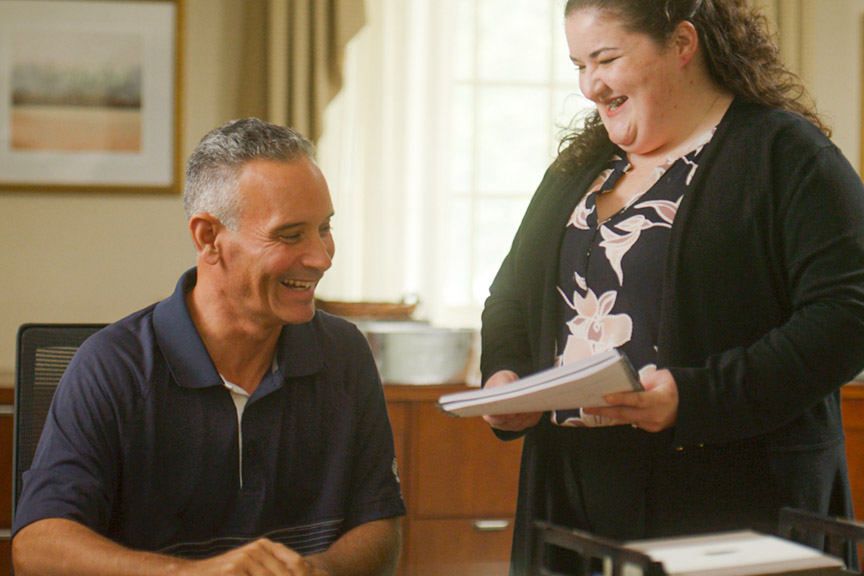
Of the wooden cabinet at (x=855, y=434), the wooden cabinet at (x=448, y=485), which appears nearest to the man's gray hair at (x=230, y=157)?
the wooden cabinet at (x=448, y=485)

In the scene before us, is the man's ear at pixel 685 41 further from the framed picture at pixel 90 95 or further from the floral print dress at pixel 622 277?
the framed picture at pixel 90 95

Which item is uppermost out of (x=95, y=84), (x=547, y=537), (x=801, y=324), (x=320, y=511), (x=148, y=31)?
(x=148, y=31)

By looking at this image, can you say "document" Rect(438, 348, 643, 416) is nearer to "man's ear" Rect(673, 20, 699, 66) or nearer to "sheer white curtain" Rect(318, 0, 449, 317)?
"man's ear" Rect(673, 20, 699, 66)

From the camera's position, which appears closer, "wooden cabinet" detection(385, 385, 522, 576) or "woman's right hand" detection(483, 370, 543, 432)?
"woman's right hand" detection(483, 370, 543, 432)

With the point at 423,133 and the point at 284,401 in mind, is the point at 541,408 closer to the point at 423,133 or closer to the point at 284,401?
the point at 284,401

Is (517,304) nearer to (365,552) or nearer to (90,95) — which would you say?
(365,552)

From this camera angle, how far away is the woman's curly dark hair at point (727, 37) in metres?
1.33

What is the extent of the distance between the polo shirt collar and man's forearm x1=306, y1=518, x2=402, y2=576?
26 cm

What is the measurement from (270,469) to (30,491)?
1.08 feet

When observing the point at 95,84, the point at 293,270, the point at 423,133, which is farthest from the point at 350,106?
the point at 293,270

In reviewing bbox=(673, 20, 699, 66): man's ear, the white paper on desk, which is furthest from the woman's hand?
bbox=(673, 20, 699, 66): man's ear

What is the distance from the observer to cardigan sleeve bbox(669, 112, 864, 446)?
1.15m

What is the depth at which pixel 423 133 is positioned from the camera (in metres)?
3.33

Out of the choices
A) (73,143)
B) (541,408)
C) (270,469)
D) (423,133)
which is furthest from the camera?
(423,133)
